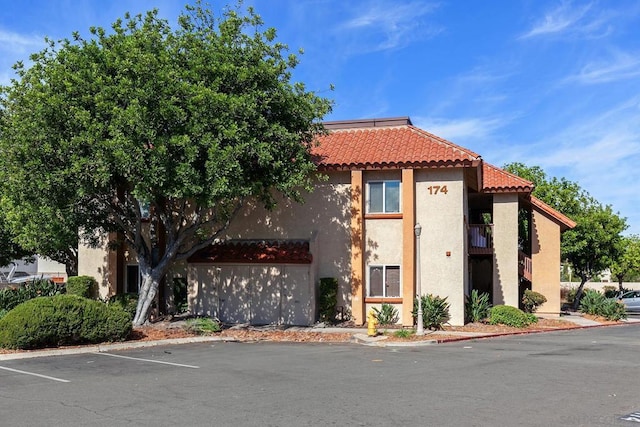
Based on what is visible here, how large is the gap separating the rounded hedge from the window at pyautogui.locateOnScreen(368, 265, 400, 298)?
9.44 metres

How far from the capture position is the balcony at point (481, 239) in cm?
2747

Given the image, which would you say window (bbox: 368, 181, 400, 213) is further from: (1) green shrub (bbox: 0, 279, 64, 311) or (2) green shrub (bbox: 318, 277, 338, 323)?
(1) green shrub (bbox: 0, 279, 64, 311)

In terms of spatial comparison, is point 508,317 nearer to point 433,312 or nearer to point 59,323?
point 433,312

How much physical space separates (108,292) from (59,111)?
9962mm

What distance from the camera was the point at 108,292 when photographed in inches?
990

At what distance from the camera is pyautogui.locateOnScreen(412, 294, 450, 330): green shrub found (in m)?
21.2

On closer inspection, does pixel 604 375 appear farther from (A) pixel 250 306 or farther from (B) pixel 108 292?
(B) pixel 108 292

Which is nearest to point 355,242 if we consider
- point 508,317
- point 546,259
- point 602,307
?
point 508,317

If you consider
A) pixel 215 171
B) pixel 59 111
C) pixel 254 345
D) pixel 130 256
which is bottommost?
pixel 254 345

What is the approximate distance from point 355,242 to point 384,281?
184cm

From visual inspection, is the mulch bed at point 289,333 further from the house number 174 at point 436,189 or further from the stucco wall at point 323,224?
the house number 174 at point 436,189

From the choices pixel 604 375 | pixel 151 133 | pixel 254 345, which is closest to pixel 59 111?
pixel 151 133

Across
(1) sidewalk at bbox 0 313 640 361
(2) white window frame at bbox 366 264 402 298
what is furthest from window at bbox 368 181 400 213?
(1) sidewalk at bbox 0 313 640 361

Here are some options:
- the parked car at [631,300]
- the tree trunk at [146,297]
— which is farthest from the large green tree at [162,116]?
the parked car at [631,300]
